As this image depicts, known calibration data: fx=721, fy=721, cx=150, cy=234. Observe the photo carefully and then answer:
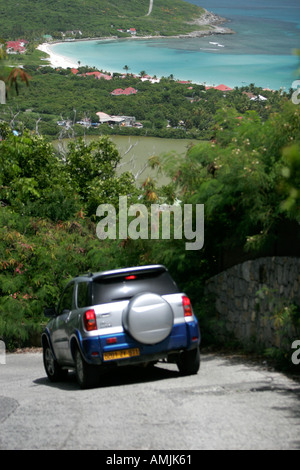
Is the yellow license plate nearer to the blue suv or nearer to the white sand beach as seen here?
the blue suv

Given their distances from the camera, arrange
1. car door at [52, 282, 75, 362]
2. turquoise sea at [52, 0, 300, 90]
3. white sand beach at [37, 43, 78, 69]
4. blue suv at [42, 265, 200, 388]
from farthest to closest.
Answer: turquoise sea at [52, 0, 300, 90]
white sand beach at [37, 43, 78, 69]
car door at [52, 282, 75, 362]
blue suv at [42, 265, 200, 388]

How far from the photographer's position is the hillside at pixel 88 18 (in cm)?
10484

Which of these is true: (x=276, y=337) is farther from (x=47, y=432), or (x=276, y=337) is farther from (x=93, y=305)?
(x=47, y=432)

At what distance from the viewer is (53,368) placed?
41.4 feet

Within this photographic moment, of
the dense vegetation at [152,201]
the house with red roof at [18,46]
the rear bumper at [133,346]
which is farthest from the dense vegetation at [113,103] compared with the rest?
the rear bumper at [133,346]

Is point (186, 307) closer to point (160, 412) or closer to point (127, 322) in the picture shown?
point (127, 322)

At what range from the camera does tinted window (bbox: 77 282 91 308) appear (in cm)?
1079

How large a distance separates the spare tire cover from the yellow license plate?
0.26m

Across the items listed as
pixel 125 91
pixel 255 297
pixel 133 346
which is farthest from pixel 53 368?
pixel 125 91

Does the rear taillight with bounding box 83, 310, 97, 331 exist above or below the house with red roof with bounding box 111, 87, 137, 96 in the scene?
above

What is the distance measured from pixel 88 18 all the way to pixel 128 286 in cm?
10641

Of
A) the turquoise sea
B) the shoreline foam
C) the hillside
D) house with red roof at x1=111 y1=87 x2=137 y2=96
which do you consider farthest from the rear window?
the hillside
